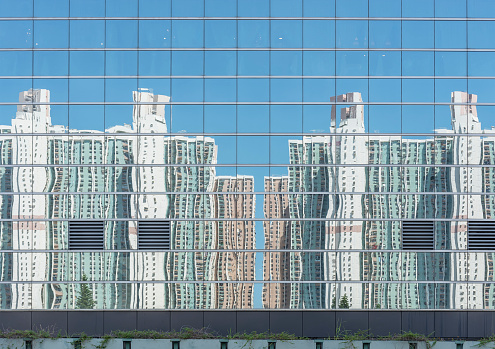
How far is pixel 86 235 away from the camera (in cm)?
1945

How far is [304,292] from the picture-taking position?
63.7 ft

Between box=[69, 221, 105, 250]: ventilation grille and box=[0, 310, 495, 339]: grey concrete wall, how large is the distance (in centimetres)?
258

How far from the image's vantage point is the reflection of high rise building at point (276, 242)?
19.4 meters

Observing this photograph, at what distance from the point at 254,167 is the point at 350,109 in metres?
4.46

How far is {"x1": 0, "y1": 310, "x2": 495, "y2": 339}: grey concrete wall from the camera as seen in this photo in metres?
19.3

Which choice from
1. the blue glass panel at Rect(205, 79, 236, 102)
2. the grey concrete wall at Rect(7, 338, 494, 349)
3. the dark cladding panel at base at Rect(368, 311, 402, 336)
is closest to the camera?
the grey concrete wall at Rect(7, 338, 494, 349)
